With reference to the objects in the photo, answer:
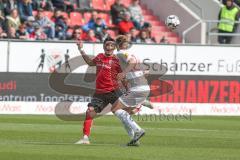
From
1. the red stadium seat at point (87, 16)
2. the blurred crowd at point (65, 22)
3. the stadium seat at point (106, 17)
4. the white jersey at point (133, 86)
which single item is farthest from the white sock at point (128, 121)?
the stadium seat at point (106, 17)

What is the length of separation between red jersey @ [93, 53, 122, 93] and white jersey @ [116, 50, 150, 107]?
161 mm

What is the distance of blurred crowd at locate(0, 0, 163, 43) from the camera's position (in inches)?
1139

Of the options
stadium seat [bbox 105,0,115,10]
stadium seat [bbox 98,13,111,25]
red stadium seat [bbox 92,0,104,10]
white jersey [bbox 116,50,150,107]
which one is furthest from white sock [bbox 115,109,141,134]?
stadium seat [bbox 105,0,115,10]

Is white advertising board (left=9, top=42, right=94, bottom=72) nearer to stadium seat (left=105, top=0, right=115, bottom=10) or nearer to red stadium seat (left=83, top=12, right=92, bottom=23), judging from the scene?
red stadium seat (left=83, top=12, right=92, bottom=23)

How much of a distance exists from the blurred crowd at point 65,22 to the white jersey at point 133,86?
29.1 ft

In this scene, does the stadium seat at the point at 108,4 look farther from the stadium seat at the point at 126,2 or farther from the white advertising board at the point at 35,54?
the white advertising board at the point at 35,54

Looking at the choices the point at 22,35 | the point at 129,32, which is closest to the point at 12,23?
the point at 22,35

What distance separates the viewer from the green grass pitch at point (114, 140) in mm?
14227

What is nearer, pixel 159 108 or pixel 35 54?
pixel 35 54

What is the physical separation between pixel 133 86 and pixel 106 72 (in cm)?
274

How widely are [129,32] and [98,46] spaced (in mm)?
3670

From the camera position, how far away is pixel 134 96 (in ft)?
59.9

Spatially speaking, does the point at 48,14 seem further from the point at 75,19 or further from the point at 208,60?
the point at 208,60

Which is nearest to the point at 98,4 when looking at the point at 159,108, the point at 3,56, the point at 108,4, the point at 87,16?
the point at 108,4
